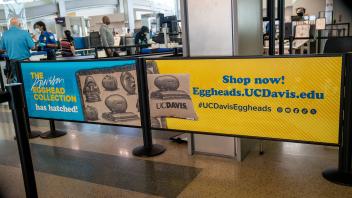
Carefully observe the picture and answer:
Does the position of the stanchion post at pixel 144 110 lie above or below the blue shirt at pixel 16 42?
below

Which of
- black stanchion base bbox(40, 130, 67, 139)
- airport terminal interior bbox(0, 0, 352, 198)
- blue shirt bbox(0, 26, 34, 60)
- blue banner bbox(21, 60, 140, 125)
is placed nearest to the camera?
airport terminal interior bbox(0, 0, 352, 198)

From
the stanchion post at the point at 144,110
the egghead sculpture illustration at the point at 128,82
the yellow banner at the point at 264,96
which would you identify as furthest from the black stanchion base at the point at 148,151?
the egghead sculpture illustration at the point at 128,82

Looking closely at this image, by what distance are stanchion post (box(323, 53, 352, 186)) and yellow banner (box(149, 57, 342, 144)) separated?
0.05 metres

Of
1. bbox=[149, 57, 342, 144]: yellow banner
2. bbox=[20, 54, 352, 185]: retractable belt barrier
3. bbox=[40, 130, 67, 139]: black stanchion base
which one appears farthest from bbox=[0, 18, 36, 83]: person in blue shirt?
bbox=[149, 57, 342, 144]: yellow banner

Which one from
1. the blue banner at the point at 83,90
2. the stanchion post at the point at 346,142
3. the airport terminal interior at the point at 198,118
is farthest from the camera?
the blue banner at the point at 83,90

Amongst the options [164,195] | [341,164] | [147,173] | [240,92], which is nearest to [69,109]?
[147,173]

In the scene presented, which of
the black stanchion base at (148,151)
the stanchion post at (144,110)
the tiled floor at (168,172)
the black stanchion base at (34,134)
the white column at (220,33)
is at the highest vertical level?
the white column at (220,33)

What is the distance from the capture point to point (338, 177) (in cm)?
262

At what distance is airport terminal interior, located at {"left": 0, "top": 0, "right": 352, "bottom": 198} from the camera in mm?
2467

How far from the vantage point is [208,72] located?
282 centimetres

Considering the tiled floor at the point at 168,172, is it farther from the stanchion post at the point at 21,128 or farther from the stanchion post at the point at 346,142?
the stanchion post at the point at 21,128

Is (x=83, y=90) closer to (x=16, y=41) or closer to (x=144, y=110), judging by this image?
(x=144, y=110)

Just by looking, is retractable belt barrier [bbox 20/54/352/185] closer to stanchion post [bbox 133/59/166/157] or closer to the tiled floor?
stanchion post [bbox 133/59/166/157]

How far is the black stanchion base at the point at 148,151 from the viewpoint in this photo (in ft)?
11.2
